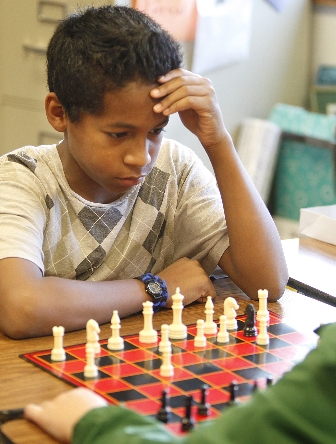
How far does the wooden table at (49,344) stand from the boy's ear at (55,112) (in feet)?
1.60

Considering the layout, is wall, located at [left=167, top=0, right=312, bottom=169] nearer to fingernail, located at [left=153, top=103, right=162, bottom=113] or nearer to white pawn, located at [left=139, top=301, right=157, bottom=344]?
fingernail, located at [left=153, top=103, right=162, bottom=113]

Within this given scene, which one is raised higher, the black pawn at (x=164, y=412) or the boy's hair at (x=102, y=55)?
the boy's hair at (x=102, y=55)

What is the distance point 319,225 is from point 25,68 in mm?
2202

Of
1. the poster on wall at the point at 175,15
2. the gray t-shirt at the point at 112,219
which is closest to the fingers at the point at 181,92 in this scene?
the gray t-shirt at the point at 112,219

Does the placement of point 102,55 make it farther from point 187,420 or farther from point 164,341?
point 187,420

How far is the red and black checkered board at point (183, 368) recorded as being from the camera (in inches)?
48.6

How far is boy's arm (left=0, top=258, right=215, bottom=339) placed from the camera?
1.55m

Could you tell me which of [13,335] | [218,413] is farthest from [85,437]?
[13,335]

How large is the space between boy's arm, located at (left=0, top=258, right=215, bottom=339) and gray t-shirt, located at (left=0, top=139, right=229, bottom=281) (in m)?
0.07

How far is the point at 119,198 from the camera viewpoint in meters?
1.95

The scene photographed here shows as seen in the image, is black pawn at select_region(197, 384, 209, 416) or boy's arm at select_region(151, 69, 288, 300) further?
boy's arm at select_region(151, 69, 288, 300)

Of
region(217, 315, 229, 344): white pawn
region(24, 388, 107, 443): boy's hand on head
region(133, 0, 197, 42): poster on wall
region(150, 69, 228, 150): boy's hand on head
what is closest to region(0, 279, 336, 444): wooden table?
region(24, 388, 107, 443): boy's hand on head

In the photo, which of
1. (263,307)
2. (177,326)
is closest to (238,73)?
(263,307)

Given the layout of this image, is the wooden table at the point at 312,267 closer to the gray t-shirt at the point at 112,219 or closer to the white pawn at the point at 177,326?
the gray t-shirt at the point at 112,219
